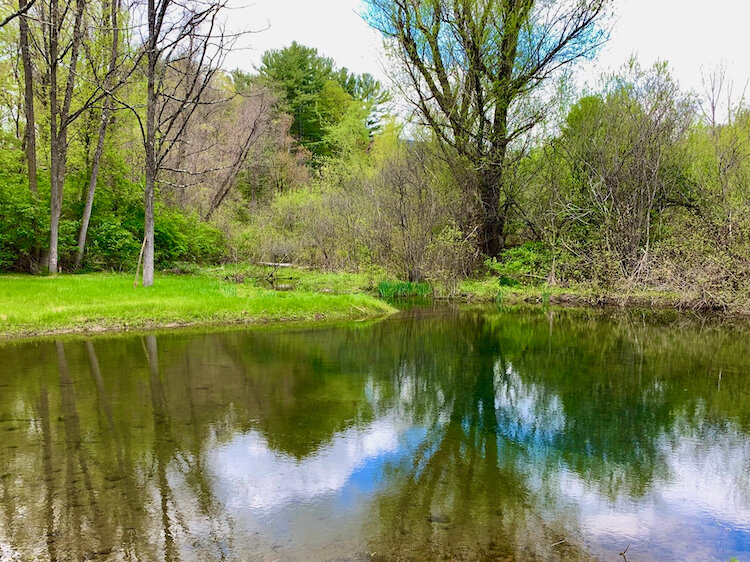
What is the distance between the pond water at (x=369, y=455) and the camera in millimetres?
3576

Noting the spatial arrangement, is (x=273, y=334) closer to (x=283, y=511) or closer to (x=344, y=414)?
(x=344, y=414)

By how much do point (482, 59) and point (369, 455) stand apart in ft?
58.9

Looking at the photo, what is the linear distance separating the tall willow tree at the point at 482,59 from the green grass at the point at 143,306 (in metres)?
8.87

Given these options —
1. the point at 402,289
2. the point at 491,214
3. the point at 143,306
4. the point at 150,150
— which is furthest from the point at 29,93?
the point at 491,214

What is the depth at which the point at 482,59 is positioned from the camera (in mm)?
19266

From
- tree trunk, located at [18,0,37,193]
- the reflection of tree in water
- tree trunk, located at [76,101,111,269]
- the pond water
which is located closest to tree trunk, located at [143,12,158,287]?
the pond water

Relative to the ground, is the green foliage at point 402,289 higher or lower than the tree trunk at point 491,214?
lower

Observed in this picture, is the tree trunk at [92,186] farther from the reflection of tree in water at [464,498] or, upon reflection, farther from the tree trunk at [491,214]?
the reflection of tree in water at [464,498]

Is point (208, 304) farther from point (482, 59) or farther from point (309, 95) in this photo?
point (309, 95)

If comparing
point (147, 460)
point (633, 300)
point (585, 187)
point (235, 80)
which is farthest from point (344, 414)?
point (235, 80)

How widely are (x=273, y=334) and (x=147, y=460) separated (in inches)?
256

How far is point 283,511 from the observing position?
13.0 feet

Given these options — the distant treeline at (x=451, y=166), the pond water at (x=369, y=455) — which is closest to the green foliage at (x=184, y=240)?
the distant treeline at (x=451, y=166)

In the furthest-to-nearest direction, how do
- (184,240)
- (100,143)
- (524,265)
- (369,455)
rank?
(184,240)
(524,265)
(100,143)
(369,455)
